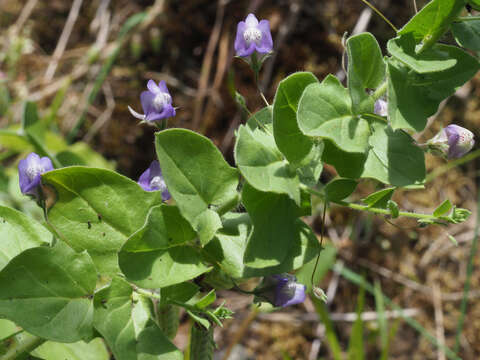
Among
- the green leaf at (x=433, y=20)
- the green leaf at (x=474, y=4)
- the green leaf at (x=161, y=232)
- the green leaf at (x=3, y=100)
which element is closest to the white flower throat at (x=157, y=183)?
the green leaf at (x=161, y=232)

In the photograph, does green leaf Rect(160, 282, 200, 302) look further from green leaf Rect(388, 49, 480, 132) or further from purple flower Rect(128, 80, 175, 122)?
green leaf Rect(388, 49, 480, 132)

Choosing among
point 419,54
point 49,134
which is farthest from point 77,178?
point 49,134

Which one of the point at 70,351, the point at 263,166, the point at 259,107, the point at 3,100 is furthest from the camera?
→ the point at 3,100

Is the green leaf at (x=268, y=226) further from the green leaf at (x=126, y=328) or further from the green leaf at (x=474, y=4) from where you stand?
the green leaf at (x=474, y=4)

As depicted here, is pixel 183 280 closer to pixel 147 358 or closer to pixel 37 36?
pixel 147 358

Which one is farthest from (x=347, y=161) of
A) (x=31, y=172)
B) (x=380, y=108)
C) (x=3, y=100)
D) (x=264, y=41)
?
(x=3, y=100)

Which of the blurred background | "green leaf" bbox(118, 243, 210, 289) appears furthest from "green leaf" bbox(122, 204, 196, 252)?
the blurred background

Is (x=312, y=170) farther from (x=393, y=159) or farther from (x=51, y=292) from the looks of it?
(x=51, y=292)

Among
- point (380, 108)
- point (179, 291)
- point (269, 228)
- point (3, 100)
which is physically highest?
point (380, 108)
